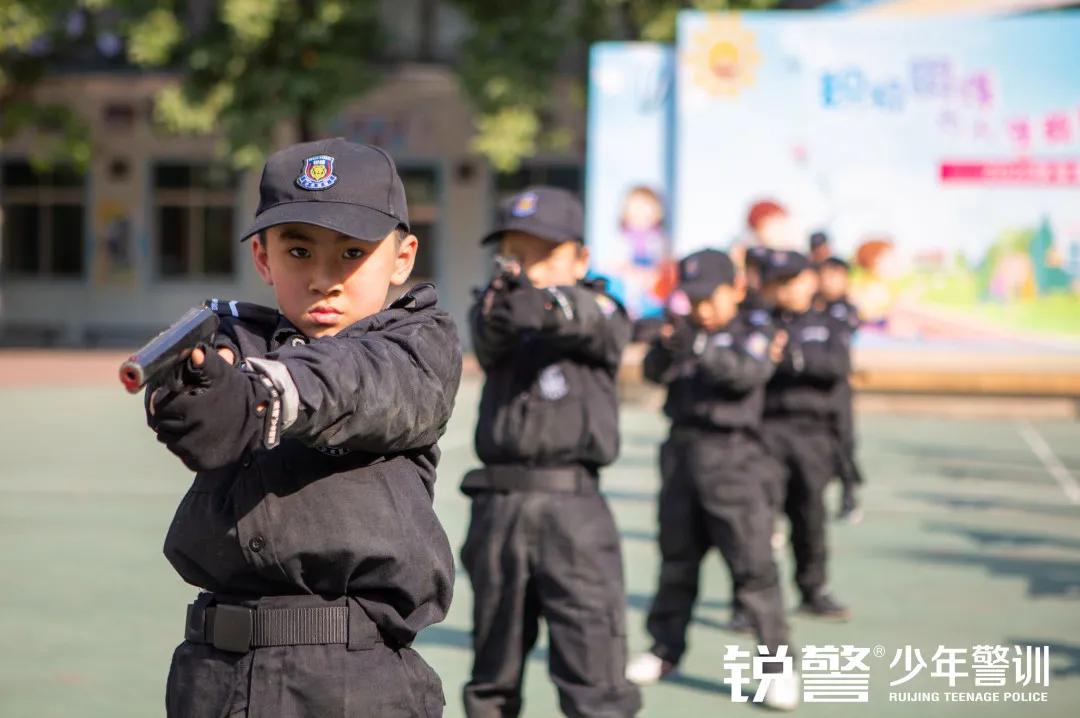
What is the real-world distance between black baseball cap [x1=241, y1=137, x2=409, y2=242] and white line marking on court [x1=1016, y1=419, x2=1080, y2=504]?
10.8 m

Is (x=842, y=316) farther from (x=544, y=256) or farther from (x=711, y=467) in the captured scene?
(x=544, y=256)

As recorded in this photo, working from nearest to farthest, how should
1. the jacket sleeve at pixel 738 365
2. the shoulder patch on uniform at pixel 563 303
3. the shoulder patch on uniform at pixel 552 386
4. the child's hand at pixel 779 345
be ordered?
the shoulder patch on uniform at pixel 563 303
the shoulder patch on uniform at pixel 552 386
the jacket sleeve at pixel 738 365
the child's hand at pixel 779 345

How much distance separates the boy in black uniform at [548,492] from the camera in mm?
5145

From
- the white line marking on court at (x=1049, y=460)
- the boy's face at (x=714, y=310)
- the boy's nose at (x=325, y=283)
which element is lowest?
the white line marking on court at (x=1049, y=460)

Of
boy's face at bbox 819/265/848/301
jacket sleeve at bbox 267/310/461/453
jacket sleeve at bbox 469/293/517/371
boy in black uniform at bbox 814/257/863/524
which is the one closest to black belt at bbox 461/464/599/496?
jacket sleeve at bbox 469/293/517/371

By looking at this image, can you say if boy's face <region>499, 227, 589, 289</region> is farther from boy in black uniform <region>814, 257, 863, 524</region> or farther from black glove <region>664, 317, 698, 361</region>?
boy in black uniform <region>814, 257, 863, 524</region>

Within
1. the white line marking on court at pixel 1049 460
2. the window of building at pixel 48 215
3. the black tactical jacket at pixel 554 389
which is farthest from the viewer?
the window of building at pixel 48 215

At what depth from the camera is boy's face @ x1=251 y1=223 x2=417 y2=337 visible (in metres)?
2.82

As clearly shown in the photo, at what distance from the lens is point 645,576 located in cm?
912

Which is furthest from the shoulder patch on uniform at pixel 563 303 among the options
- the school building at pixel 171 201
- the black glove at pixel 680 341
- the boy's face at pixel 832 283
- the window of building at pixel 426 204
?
the window of building at pixel 426 204

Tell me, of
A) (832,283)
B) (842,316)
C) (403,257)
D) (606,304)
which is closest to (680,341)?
(606,304)

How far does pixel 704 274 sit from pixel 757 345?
0.39 metres

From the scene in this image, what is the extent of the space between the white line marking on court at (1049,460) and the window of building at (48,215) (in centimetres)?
2166

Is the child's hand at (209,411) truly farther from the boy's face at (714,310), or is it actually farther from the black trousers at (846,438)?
the black trousers at (846,438)
